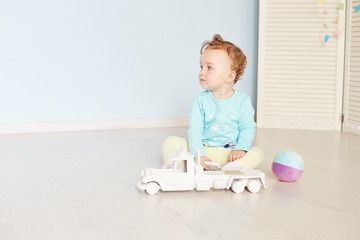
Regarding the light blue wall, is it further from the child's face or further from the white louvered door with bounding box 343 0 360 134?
the child's face

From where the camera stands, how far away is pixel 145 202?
1.47 metres

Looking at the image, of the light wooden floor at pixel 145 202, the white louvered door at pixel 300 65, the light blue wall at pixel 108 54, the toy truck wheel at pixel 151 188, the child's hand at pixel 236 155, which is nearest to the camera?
the light wooden floor at pixel 145 202

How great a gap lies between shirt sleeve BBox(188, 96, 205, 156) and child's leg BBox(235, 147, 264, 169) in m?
0.18

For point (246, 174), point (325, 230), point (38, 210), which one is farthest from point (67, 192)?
point (325, 230)

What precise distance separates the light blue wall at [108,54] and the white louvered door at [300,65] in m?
0.22

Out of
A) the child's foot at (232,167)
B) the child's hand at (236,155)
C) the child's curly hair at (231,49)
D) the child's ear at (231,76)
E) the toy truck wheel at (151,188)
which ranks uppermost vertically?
the child's curly hair at (231,49)

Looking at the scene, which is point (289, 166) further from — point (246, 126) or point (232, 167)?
point (246, 126)

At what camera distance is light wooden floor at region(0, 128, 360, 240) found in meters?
1.23

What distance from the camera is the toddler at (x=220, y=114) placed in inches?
73.4

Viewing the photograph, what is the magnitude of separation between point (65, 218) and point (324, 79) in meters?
2.09

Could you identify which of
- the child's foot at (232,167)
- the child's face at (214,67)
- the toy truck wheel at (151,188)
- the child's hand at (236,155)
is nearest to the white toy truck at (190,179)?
the toy truck wheel at (151,188)

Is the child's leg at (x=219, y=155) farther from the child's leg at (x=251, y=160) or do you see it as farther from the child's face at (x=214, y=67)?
the child's face at (x=214, y=67)

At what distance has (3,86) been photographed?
8.95 feet

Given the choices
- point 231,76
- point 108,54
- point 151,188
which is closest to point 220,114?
point 231,76
